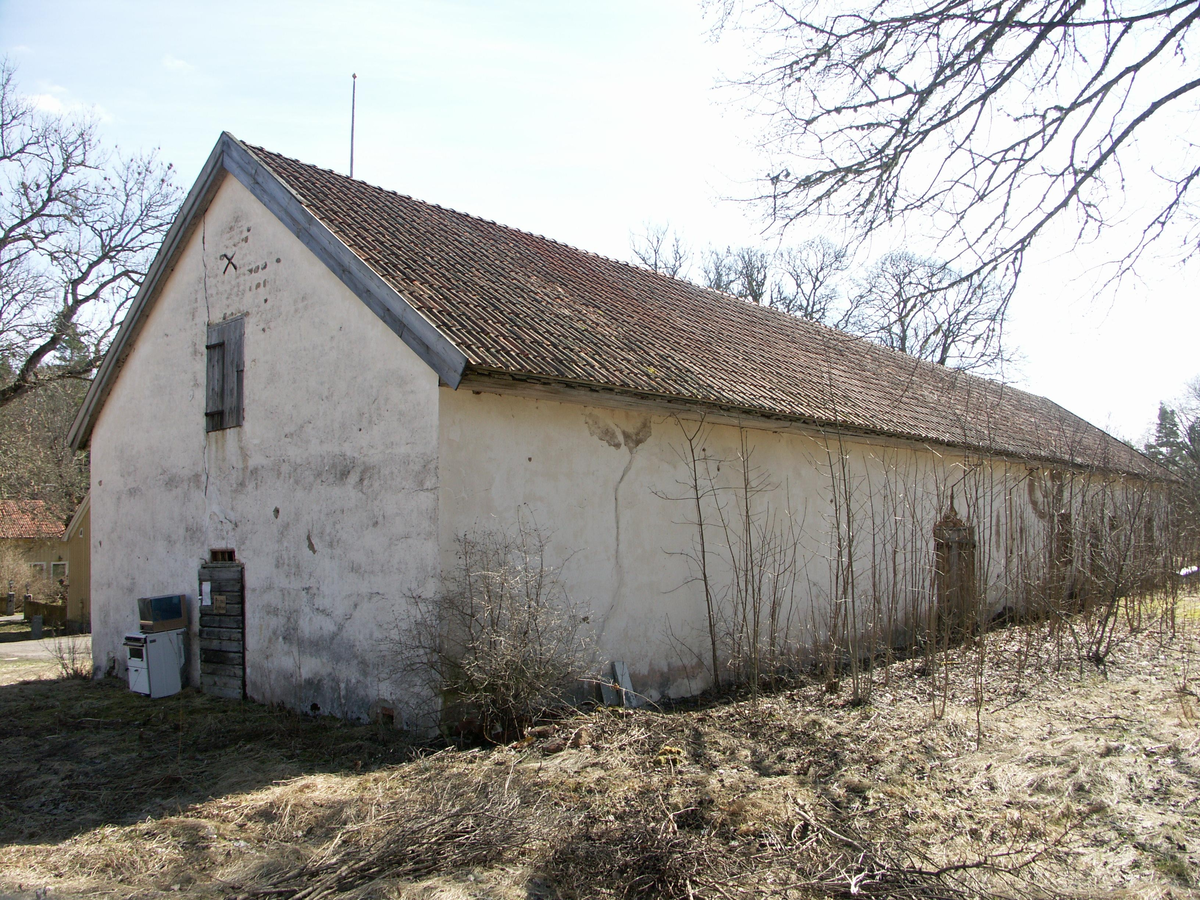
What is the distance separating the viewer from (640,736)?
666cm

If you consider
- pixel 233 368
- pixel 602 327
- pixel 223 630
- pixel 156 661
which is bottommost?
pixel 156 661

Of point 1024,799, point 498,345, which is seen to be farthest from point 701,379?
point 1024,799

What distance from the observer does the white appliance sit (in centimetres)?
990

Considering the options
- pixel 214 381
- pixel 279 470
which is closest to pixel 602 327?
pixel 279 470

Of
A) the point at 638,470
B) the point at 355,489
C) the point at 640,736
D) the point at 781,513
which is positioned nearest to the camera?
the point at 640,736

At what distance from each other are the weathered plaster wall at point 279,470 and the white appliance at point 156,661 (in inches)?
10.3

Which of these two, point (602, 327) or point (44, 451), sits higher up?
point (602, 327)

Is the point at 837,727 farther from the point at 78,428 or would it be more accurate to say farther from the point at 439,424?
the point at 78,428

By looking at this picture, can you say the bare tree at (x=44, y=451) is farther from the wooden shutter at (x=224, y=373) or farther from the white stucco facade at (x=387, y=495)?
the wooden shutter at (x=224, y=373)

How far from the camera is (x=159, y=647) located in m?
10.0

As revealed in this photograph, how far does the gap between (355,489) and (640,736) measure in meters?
3.53

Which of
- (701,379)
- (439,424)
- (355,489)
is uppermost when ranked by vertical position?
(701,379)

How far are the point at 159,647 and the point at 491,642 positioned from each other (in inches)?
220

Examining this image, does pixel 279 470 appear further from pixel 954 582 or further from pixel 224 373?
pixel 954 582
